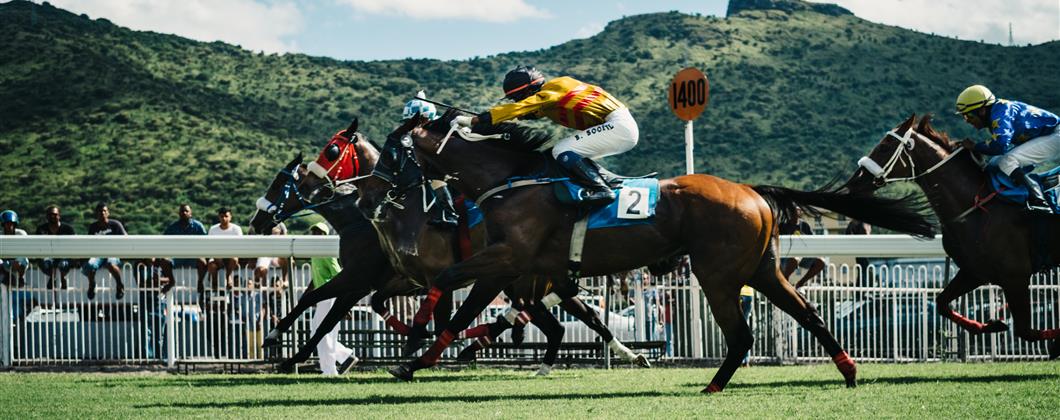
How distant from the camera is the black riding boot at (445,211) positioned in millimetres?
11039

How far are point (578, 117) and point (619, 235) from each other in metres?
0.99

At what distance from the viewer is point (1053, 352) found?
432 inches

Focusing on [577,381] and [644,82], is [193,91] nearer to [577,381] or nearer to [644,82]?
[644,82]

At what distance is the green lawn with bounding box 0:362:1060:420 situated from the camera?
8.03m

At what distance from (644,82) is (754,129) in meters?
11.1

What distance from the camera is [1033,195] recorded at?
Answer: 1073 cm

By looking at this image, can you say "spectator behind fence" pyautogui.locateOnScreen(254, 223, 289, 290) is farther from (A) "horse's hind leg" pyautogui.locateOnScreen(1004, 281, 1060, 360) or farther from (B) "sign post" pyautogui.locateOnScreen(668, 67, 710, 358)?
(A) "horse's hind leg" pyautogui.locateOnScreen(1004, 281, 1060, 360)

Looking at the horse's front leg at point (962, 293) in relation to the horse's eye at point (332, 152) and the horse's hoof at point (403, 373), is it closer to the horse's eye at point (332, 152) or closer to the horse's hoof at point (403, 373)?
the horse's hoof at point (403, 373)

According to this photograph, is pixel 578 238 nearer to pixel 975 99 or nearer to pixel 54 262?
pixel 975 99

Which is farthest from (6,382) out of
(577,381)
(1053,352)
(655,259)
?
(1053,352)

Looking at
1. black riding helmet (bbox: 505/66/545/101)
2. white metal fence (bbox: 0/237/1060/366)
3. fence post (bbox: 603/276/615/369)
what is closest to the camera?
black riding helmet (bbox: 505/66/545/101)

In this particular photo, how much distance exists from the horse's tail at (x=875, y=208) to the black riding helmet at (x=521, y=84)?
7.28 ft

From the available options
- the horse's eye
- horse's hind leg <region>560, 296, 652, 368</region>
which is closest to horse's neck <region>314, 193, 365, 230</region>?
the horse's eye

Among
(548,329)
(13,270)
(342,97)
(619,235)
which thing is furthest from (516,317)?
(342,97)
